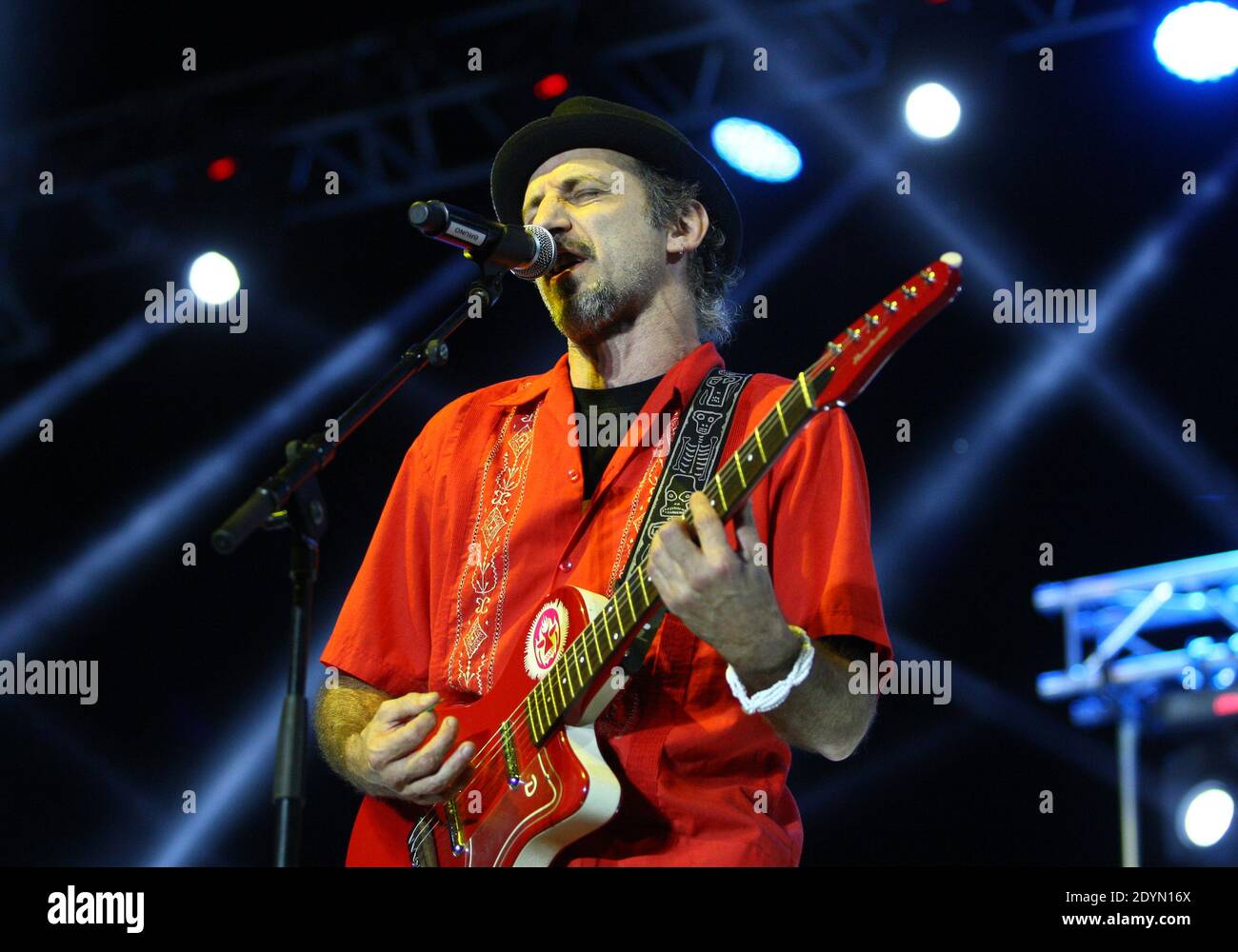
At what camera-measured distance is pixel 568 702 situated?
2484 millimetres

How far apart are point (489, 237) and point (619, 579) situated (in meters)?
0.73

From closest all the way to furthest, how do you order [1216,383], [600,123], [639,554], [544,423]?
[639,554], [544,423], [600,123], [1216,383]

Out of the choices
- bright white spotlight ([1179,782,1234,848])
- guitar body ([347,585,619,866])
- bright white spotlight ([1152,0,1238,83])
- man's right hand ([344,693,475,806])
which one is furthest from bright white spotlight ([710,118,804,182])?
man's right hand ([344,693,475,806])

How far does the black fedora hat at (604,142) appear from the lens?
3316 millimetres

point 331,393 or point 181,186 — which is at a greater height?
point 181,186

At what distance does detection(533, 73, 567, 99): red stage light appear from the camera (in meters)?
5.34

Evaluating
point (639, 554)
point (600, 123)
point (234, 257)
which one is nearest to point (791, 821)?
point (639, 554)

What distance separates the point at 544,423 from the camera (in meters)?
3.12

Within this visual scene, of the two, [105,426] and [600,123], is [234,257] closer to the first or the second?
[105,426]

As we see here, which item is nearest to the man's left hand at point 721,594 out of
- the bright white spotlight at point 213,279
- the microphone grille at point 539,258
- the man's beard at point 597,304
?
the microphone grille at point 539,258

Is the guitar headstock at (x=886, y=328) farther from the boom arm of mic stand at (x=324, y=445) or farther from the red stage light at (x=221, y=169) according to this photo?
the red stage light at (x=221, y=169)

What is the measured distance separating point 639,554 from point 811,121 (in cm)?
344

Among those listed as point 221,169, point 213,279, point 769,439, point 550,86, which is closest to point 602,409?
point 769,439

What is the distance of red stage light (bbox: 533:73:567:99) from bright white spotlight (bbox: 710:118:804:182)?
65cm
